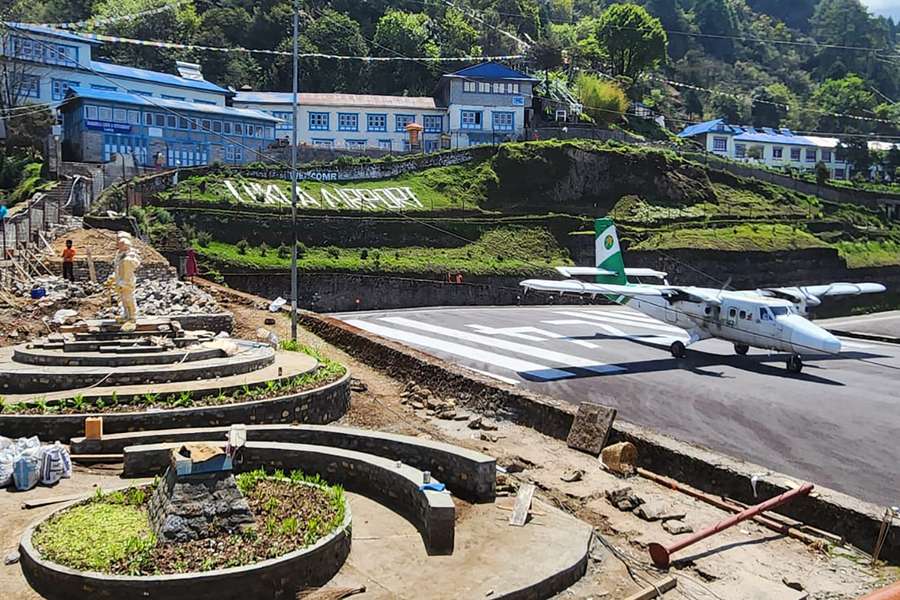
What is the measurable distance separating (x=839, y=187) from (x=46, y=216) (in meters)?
65.2

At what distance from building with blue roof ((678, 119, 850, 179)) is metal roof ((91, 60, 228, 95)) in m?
51.3

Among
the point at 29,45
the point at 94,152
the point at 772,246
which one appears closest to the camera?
the point at 94,152

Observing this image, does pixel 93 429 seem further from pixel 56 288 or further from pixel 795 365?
pixel 795 365

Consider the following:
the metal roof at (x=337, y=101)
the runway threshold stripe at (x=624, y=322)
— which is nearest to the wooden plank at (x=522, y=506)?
the runway threshold stripe at (x=624, y=322)

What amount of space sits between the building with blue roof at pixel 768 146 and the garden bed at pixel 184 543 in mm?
77558

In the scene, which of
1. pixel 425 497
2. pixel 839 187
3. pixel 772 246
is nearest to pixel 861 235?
pixel 839 187

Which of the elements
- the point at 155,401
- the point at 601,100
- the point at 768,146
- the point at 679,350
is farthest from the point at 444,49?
the point at 155,401

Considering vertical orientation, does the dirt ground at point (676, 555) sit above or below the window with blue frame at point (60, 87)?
below

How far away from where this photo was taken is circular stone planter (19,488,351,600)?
7.03 m

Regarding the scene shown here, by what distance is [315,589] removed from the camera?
776 centimetres

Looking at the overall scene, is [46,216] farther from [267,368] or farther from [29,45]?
[29,45]

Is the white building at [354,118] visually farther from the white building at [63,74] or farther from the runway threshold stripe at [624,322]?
the runway threshold stripe at [624,322]

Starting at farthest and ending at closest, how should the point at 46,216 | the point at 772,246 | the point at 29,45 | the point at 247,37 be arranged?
the point at 247,37 < the point at 772,246 < the point at 29,45 < the point at 46,216

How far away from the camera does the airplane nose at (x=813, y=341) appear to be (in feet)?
67.4
